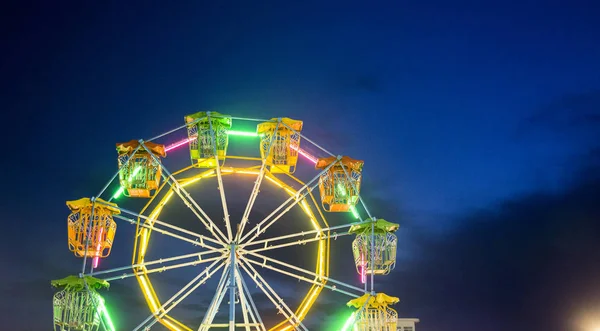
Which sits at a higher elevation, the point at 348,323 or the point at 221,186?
the point at 221,186

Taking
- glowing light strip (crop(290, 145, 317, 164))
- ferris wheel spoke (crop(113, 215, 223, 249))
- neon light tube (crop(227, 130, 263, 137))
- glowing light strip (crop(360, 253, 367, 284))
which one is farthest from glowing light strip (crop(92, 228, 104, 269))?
glowing light strip (crop(360, 253, 367, 284))

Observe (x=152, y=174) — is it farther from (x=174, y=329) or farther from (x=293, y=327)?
(x=293, y=327)

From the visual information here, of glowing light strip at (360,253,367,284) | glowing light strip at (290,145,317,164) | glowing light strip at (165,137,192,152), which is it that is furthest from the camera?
glowing light strip at (290,145,317,164)

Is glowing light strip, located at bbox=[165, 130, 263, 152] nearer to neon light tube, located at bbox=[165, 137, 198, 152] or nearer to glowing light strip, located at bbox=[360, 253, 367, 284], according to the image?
neon light tube, located at bbox=[165, 137, 198, 152]

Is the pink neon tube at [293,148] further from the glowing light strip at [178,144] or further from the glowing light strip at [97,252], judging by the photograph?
Result: the glowing light strip at [97,252]

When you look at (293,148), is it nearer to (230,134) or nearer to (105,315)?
(230,134)

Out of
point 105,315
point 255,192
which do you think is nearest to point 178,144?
point 255,192

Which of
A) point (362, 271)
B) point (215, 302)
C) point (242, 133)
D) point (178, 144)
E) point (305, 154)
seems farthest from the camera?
point (242, 133)

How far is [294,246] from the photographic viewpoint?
19.1 metres

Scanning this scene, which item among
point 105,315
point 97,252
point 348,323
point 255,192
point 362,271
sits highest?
point 255,192

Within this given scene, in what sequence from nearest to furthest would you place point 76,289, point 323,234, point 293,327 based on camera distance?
1. point 76,289
2. point 293,327
3. point 323,234

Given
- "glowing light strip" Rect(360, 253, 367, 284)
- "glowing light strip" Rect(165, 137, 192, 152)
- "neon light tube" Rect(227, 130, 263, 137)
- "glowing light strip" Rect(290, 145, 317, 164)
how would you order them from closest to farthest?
"glowing light strip" Rect(360, 253, 367, 284) < "glowing light strip" Rect(165, 137, 192, 152) < "glowing light strip" Rect(290, 145, 317, 164) < "neon light tube" Rect(227, 130, 263, 137)

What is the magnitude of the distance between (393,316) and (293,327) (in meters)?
3.11

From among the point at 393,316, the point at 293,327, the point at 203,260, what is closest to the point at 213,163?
the point at 203,260
